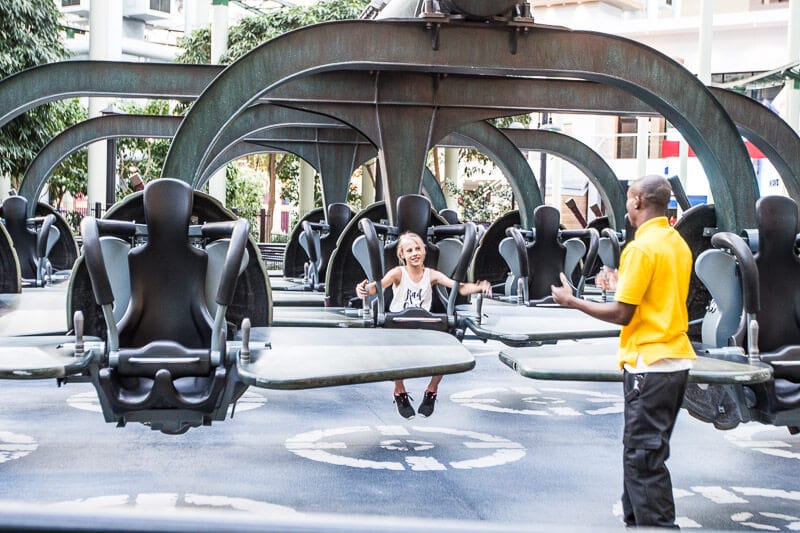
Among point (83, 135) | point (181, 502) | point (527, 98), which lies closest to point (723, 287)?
point (181, 502)

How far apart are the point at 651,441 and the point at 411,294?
4.91 m

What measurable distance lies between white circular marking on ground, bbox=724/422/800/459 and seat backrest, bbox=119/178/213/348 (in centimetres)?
451

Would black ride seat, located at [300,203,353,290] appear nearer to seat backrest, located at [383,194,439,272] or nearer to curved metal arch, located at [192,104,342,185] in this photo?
curved metal arch, located at [192,104,342,185]

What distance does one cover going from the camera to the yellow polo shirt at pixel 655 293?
17.0 feet

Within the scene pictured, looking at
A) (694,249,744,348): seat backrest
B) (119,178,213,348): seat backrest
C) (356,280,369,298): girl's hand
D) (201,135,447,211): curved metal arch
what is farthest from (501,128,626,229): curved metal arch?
(119,178,213,348): seat backrest

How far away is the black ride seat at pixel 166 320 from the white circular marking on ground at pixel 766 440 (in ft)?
14.7

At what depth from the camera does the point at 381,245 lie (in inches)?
431

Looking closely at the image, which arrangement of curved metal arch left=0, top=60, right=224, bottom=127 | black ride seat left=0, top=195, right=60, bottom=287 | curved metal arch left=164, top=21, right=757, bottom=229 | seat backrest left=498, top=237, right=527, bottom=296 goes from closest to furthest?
1. curved metal arch left=164, top=21, right=757, bottom=229
2. seat backrest left=498, top=237, right=527, bottom=296
3. curved metal arch left=0, top=60, right=224, bottom=127
4. black ride seat left=0, top=195, right=60, bottom=287

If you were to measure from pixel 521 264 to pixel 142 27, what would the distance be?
198 ft

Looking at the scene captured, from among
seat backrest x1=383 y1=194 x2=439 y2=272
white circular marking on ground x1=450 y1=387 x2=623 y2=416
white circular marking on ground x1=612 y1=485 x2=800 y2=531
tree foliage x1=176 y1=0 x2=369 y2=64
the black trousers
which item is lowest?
white circular marking on ground x1=450 y1=387 x2=623 y2=416

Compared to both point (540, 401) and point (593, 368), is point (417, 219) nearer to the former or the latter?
point (540, 401)

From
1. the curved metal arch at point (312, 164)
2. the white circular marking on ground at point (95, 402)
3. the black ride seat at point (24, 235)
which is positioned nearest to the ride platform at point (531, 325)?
the white circular marking on ground at point (95, 402)

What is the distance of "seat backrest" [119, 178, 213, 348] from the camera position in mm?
6816

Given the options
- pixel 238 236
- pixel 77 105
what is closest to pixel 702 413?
pixel 238 236
